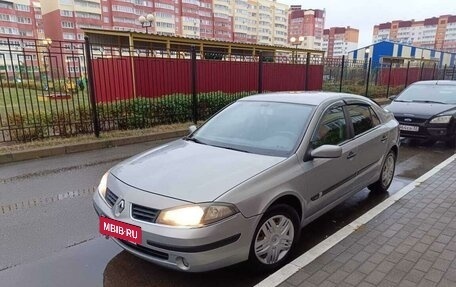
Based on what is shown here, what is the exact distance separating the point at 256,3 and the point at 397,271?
109075 mm

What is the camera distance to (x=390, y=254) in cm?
318

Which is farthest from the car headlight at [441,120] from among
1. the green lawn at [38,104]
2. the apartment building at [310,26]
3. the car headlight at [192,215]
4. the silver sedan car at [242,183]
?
the apartment building at [310,26]

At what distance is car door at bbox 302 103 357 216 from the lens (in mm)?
3234

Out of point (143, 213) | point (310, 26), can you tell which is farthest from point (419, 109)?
point (310, 26)

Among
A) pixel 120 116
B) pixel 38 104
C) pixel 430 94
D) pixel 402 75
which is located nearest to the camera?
pixel 38 104

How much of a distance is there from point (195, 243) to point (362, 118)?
293 centimetres

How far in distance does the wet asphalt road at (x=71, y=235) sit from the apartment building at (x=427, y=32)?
83540 millimetres

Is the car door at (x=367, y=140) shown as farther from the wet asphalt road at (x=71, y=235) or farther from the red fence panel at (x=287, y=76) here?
the red fence panel at (x=287, y=76)

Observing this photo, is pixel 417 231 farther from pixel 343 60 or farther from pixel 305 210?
pixel 343 60

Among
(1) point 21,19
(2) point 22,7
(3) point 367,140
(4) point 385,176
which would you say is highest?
(2) point 22,7

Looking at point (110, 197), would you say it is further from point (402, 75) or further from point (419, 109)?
point (402, 75)

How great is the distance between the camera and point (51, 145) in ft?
23.5

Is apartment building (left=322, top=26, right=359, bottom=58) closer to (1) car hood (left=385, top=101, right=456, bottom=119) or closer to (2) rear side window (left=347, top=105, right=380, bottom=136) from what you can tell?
(1) car hood (left=385, top=101, right=456, bottom=119)

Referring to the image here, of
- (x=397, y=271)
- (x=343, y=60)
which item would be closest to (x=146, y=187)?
(x=397, y=271)
